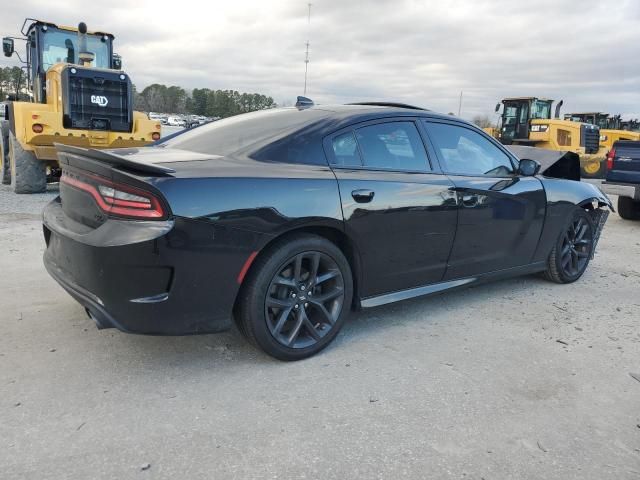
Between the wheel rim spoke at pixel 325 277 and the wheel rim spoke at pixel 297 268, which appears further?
the wheel rim spoke at pixel 325 277

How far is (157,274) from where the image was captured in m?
2.57

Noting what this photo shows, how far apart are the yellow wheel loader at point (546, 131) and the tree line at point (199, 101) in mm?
8728

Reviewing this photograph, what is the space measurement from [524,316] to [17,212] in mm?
6803

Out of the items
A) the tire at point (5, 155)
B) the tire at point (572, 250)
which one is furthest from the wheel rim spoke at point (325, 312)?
the tire at point (5, 155)

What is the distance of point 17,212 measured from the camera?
7.41 metres

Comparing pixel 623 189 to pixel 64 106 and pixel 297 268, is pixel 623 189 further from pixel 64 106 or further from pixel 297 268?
pixel 64 106

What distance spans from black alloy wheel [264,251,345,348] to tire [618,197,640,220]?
8216 millimetres

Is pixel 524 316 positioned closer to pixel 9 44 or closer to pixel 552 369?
pixel 552 369

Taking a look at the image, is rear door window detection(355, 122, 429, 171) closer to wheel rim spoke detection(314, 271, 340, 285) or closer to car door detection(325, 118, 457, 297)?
car door detection(325, 118, 457, 297)

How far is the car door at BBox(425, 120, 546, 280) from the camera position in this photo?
3859mm

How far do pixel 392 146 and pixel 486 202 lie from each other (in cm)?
92

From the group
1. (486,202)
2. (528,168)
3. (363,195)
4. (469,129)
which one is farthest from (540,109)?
(363,195)

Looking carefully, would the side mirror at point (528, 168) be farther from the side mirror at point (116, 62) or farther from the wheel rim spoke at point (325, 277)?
the side mirror at point (116, 62)

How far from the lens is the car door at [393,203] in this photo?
325 cm
